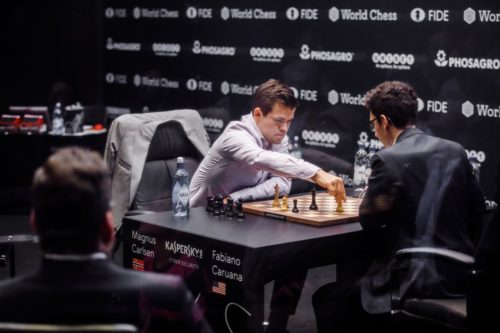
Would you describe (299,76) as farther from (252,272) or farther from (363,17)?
(252,272)

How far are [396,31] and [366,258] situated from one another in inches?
110

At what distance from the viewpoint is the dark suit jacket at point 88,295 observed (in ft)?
6.20

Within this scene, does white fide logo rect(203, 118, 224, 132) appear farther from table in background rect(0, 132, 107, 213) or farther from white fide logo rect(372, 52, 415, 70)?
white fide logo rect(372, 52, 415, 70)

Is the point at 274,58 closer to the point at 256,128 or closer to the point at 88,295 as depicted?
the point at 256,128

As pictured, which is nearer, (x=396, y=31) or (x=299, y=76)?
(x=396, y=31)

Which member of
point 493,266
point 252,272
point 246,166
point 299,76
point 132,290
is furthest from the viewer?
point 299,76

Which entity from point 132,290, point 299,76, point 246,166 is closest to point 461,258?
point 246,166

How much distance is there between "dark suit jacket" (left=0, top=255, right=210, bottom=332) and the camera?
6.20 feet

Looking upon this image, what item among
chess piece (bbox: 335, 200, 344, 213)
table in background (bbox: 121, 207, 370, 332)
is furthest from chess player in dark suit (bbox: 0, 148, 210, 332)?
chess piece (bbox: 335, 200, 344, 213)

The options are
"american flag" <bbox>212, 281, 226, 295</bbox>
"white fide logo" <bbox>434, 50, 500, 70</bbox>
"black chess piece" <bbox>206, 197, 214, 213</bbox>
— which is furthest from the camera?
"white fide logo" <bbox>434, 50, 500, 70</bbox>

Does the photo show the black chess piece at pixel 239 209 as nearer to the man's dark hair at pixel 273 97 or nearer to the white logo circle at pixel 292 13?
the man's dark hair at pixel 273 97

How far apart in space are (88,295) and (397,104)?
2.21 metres

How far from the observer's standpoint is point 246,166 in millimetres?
4449

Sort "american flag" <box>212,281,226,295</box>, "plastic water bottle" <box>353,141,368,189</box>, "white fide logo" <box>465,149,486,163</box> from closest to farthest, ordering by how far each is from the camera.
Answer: "american flag" <box>212,281,226,295</box> → "plastic water bottle" <box>353,141,368,189</box> → "white fide logo" <box>465,149,486,163</box>
